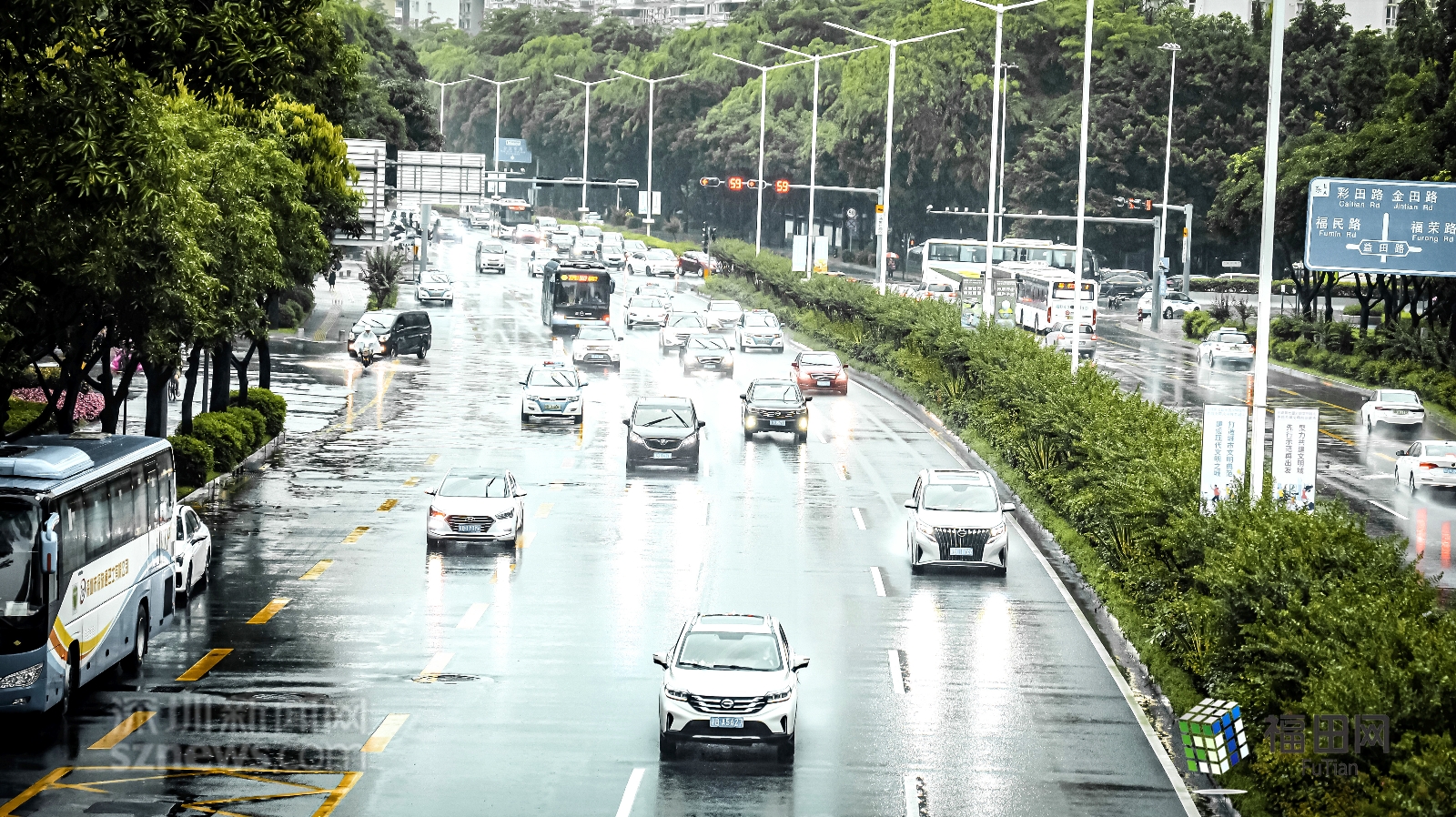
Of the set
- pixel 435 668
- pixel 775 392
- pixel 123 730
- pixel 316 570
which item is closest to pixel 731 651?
pixel 435 668

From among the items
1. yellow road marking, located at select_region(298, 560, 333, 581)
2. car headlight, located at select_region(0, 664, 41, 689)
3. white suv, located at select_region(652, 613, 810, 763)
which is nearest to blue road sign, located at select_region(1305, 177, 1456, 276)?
white suv, located at select_region(652, 613, 810, 763)

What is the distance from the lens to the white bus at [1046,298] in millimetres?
90750

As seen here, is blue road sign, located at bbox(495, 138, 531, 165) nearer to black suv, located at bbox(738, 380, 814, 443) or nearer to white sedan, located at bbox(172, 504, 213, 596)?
black suv, located at bbox(738, 380, 814, 443)

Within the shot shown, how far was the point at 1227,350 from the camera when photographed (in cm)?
7675

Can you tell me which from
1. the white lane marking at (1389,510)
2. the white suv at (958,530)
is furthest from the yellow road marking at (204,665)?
the white lane marking at (1389,510)

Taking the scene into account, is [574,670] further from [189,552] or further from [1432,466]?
[1432,466]

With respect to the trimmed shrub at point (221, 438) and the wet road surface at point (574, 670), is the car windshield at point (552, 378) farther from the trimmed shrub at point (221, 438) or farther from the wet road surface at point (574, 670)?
the trimmed shrub at point (221, 438)

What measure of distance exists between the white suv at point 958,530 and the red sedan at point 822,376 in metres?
28.9

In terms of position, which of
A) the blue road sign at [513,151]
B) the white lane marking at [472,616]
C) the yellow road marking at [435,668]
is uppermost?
the blue road sign at [513,151]

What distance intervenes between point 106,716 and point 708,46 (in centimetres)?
14813

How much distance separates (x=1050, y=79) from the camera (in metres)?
126

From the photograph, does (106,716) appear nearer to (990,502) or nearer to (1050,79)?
(990,502)

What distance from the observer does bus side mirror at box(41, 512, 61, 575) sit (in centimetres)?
1994

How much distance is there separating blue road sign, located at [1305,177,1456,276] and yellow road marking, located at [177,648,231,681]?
1843 centimetres
